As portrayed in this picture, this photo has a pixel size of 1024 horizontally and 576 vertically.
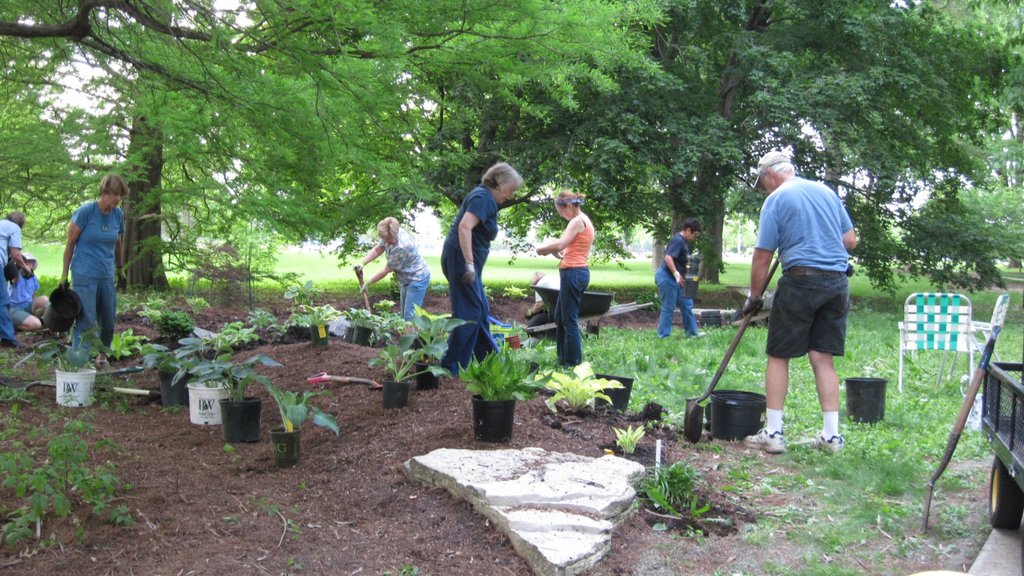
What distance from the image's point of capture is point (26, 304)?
967cm

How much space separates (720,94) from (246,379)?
46.8 feet

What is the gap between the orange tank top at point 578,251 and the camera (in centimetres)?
759

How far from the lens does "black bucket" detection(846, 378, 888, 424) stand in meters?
5.84

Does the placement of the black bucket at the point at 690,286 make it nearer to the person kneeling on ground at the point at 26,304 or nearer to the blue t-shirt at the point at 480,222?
the blue t-shirt at the point at 480,222

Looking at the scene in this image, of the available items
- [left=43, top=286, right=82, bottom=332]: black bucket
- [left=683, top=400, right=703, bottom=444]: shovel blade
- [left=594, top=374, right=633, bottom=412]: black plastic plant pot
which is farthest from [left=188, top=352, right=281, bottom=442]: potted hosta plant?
[left=683, top=400, right=703, bottom=444]: shovel blade

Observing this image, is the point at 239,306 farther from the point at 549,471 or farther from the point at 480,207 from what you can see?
the point at 549,471

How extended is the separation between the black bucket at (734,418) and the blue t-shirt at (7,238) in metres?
7.02

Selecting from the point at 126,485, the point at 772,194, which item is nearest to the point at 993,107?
the point at 772,194

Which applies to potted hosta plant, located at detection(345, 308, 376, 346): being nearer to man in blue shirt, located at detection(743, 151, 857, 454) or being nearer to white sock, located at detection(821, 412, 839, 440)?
man in blue shirt, located at detection(743, 151, 857, 454)

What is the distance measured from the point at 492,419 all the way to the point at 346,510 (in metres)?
1.04

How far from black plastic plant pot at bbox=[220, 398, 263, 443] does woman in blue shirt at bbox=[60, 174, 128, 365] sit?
2257 millimetres

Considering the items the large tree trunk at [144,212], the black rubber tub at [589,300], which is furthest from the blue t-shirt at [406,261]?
the large tree trunk at [144,212]

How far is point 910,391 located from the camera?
718 cm

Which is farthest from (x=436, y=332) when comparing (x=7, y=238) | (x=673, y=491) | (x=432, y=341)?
(x=7, y=238)
